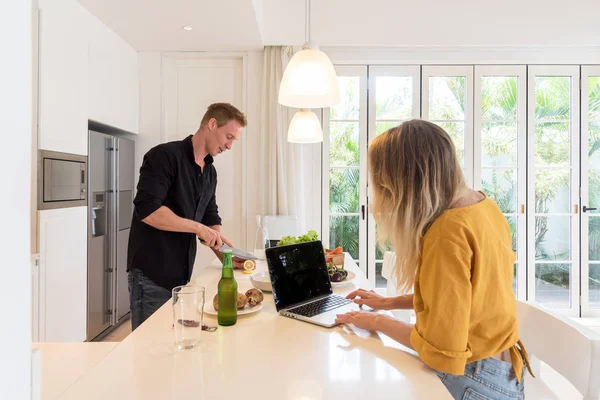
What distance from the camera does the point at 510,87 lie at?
3.95 meters

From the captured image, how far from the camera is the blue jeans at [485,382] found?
95 cm

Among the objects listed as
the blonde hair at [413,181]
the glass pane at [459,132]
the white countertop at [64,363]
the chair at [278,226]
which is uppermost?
the glass pane at [459,132]

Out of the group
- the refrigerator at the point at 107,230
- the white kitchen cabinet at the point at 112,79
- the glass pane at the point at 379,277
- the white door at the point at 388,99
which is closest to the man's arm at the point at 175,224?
the refrigerator at the point at 107,230

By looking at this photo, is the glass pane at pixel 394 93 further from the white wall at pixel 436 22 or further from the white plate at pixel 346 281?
the white plate at pixel 346 281

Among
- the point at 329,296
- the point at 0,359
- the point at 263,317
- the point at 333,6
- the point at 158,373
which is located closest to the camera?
the point at 0,359

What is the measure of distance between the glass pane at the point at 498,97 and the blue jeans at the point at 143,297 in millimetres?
3534

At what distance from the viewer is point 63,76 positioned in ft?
8.48

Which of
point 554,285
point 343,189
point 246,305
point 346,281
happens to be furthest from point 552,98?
point 246,305

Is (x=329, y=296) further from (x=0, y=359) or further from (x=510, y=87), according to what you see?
(x=510, y=87)

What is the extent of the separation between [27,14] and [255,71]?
369cm

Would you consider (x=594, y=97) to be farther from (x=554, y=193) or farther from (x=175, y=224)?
(x=175, y=224)

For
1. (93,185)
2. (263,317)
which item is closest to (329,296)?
(263,317)

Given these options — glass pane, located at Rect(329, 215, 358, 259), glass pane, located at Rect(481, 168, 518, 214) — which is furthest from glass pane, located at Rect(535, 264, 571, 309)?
glass pane, located at Rect(329, 215, 358, 259)

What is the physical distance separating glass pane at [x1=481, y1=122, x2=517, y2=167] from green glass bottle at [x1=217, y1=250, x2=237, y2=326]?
350 cm
